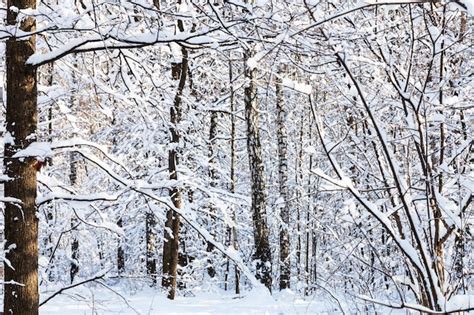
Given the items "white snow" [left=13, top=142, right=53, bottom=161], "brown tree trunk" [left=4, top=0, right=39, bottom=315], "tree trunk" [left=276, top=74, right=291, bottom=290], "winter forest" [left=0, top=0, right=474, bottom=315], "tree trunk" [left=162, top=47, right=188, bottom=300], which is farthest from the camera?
"tree trunk" [left=276, top=74, right=291, bottom=290]

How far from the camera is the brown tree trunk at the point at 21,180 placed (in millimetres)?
4004

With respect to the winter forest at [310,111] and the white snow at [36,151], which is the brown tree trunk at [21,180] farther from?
the white snow at [36,151]

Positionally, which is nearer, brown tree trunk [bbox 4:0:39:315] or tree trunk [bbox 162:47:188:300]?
brown tree trunk [bbox 4:0:39:315]

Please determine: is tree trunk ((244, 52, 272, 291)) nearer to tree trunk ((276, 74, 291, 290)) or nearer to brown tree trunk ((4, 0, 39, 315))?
tree trunk ((276, 74, 291, 290))

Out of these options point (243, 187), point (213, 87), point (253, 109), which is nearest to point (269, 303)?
point (253, 109)

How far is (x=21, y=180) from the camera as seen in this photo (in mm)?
4051

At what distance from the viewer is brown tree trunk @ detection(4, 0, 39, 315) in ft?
13.1

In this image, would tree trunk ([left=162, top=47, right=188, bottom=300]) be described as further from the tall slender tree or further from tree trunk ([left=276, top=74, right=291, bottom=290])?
the tall slender tree

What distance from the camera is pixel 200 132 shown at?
50.1ft

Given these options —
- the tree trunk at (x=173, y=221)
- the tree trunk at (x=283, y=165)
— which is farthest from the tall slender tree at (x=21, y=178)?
the tree trunk at (x=283, y=165)

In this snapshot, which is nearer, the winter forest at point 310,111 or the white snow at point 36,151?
the winter forest at point 310,111

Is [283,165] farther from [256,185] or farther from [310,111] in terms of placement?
[310,111]

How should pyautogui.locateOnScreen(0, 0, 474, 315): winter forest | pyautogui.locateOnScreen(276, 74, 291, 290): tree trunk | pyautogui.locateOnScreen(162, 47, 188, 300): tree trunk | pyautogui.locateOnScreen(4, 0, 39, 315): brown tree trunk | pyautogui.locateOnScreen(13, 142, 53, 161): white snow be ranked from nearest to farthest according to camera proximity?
pyautogui.locateOnScreen(0, 0, 474, 315): winter forest < pyautogui.locateOnScreen(13, 142, 53, 161): white snow < pyautogui.locateOnScreen(4, 0, 39, 315): brown tree trunk < pyautogui.locateOnScreen(162, 47, 188, 300): tree trunk < pyautogui.locateOnScreen(276, 74, 291, 290): tree trunk

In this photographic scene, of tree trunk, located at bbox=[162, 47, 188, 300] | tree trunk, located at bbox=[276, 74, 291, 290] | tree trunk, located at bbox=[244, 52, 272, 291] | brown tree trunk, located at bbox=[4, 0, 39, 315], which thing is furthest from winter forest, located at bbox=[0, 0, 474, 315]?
tree trunk, located at bbox=[276, 74, 291, 290]
